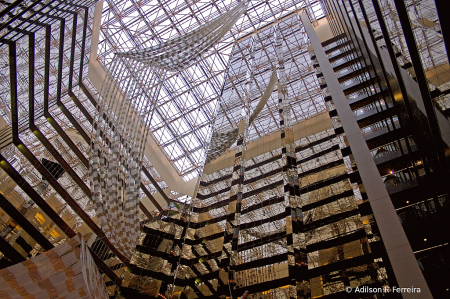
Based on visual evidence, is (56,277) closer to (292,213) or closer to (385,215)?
(292,213)

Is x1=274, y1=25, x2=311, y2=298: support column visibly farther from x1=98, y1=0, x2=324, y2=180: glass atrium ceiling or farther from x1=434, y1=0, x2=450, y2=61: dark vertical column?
x1=98, y1=0, x2=324, y2=180: glass atrium ceiling

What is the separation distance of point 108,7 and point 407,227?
22140 millimetres

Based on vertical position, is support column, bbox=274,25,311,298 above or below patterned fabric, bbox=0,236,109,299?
below

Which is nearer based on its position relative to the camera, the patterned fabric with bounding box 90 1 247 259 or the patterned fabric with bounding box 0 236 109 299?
the patterned fabric with bounding box 0 236 109 299

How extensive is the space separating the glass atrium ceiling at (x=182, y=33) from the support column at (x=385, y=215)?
11.5 m

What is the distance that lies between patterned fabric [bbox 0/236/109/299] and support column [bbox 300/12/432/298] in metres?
6.32

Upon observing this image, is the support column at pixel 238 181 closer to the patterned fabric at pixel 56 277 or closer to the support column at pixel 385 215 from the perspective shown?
the patterned fabric at pixel 56 277

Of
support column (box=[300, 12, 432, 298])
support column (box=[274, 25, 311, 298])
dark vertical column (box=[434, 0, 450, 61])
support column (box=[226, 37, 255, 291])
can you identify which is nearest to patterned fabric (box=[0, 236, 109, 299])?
support column (box=[226, 37, 255, 291])

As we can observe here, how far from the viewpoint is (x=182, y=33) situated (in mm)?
24297

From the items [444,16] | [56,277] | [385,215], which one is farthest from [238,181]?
[444,16]

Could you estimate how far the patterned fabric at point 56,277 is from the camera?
7.48m

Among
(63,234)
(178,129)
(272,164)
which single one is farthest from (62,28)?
(178,129)

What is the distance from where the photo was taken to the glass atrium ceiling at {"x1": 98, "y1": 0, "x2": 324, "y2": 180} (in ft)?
76.3

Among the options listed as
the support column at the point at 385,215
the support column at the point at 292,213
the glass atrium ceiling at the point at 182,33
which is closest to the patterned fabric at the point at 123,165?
the support column at the point at 292,213
